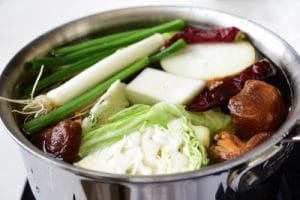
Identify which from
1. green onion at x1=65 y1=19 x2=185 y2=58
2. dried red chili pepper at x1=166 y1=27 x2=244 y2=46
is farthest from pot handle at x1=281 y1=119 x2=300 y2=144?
green onion at x1=65 y1=19 x2=185 y2=58

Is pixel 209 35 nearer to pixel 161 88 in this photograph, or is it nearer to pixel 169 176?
pixel 161 88

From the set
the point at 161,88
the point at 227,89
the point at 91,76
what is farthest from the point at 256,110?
the point at 91,76

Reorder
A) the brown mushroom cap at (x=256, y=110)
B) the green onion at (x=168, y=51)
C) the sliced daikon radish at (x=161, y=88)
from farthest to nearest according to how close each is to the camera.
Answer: the green onion at (x=168, y=51), the sliced daikon radish at (x=161, y=88), the brown mushroom cap at (x=256, y=110)

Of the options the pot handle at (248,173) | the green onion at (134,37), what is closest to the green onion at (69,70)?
the green onion at (134,37)

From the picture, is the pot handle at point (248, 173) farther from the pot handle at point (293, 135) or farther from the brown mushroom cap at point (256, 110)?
the brown mushroom cap at point (256, 110)

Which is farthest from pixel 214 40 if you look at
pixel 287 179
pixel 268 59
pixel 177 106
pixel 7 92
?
pixel 7 92

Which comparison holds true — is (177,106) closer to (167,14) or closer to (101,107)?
(101,107)

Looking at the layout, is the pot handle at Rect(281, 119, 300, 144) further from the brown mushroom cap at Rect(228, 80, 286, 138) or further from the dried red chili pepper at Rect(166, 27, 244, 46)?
the dried red chili pepper at Rect(166, 27, 244, 46)
